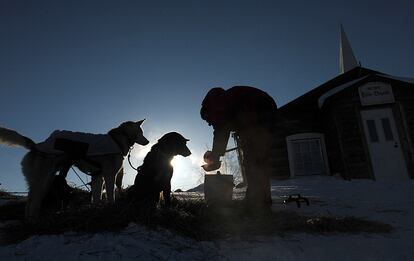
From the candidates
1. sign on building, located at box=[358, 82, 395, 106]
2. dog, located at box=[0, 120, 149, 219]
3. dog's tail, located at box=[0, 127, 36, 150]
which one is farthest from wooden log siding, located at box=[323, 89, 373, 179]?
dog's tail, located at box=[0, 127, 36, 150]

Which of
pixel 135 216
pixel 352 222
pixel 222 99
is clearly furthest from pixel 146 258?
pixel 222 99

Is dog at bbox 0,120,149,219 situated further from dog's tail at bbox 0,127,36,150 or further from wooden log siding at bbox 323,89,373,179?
wooden log siding at bbox 323,89,373,179

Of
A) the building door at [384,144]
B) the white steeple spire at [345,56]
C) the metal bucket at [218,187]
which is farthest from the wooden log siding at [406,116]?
the white steeple spire at [345,56]

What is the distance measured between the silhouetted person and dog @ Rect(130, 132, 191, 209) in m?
0.68

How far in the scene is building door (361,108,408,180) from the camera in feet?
35.2

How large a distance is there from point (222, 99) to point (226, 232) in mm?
1900

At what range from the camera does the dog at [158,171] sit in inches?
163

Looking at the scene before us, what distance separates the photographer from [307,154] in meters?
12.5

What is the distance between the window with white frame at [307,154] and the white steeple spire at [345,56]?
46.1ft

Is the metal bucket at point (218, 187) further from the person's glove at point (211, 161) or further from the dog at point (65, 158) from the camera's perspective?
the dog at point (65, 158)

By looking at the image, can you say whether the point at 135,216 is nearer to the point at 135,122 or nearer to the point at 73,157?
the point at 73,157

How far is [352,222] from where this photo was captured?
10.2ft

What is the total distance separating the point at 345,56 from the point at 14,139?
2623 cm

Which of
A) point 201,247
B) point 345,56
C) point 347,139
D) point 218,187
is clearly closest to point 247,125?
point 218,187
